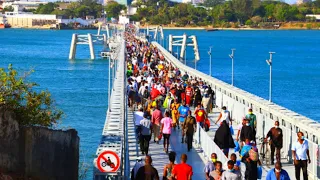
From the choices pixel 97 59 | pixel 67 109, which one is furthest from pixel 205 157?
pixel 97 59

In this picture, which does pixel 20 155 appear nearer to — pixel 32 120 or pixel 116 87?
pixel 32 120

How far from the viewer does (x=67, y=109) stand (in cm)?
4438

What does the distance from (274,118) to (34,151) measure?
908cm

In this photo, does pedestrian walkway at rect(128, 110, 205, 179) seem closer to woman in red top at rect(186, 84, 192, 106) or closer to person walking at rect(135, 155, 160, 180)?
person walking at rect(135, 155, 160, 180)

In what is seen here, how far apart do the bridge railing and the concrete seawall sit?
17.0 feet

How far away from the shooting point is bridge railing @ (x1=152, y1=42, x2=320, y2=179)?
18172 mm

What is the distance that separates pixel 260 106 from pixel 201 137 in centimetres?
413

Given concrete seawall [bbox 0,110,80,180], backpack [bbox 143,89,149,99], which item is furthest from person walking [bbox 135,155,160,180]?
backpack [bbox 143,89,149,99]

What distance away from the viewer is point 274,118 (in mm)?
22031

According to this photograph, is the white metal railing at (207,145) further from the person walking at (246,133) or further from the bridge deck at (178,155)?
the person walking at (246,133)

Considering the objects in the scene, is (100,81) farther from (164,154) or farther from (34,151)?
(34,151)

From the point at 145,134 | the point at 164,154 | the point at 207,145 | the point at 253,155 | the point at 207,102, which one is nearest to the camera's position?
the point at 253,155

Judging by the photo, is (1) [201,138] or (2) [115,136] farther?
(1) [201,138]

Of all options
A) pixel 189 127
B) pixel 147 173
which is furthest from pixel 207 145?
pixel 147 173
